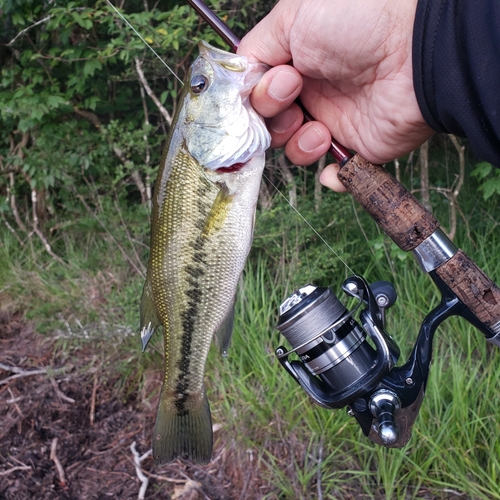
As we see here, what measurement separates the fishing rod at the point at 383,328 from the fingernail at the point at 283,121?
0.54 metres

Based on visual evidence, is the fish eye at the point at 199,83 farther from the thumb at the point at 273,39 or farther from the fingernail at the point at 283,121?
the fingernail at the point at 283,121

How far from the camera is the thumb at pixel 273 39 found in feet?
5.88

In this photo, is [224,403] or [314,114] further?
[224,403]

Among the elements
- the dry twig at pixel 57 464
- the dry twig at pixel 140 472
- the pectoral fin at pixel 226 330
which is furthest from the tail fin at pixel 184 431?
the dry twig at pixel 57 464

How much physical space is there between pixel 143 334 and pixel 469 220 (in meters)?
2.62

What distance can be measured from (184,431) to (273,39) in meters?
1.53

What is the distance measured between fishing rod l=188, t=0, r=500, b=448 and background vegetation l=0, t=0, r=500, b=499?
0.83 metres

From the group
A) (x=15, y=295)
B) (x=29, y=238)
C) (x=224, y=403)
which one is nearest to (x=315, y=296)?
(x=224, y=403)

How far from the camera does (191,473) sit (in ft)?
9.63

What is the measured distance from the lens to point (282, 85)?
5.65ft

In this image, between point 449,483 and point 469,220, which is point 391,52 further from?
point 469,220

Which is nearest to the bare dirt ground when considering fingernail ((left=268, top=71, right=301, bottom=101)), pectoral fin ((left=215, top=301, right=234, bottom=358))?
pectoral fin ((left=215, top=301, right=234, bottom=358))

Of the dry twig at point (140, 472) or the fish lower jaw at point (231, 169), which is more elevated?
the fish lower jaw at point (231, 169)

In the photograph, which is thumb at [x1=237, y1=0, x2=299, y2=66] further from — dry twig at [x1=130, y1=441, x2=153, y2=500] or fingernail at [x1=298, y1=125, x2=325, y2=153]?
dry twig at [x1=130, y1=441, x2=153, y2=500]
